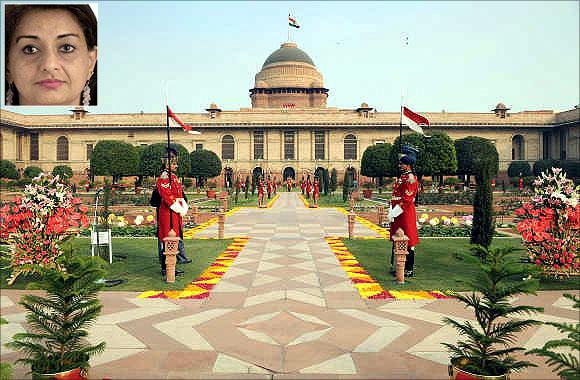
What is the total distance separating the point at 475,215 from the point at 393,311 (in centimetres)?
514

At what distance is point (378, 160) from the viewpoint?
38.1 metres

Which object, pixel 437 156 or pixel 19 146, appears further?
pixel 19 146

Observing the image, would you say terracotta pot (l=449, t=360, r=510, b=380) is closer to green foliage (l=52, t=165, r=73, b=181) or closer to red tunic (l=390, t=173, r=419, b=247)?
red tunic (l=390, t=173, r=419, b=247)

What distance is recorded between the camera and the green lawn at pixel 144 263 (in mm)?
6559

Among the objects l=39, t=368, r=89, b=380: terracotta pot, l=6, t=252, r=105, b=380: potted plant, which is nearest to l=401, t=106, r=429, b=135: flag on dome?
l=6, t=252, r=105, b=380: potted plant

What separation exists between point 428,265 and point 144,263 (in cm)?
555

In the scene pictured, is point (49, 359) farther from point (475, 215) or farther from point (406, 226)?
point (475, 215)

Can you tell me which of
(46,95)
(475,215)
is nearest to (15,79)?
(46,95)

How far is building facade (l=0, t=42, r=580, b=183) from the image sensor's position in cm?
5172

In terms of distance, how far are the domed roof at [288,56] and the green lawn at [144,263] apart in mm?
59924

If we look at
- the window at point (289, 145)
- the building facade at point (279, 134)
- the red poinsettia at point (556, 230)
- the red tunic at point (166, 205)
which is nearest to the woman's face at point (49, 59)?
the red tunic at point (166, 205)

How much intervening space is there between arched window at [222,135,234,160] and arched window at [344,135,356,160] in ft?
47.4

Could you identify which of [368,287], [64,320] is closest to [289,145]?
[368,287]

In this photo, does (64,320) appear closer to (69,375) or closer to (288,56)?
(69,375)
